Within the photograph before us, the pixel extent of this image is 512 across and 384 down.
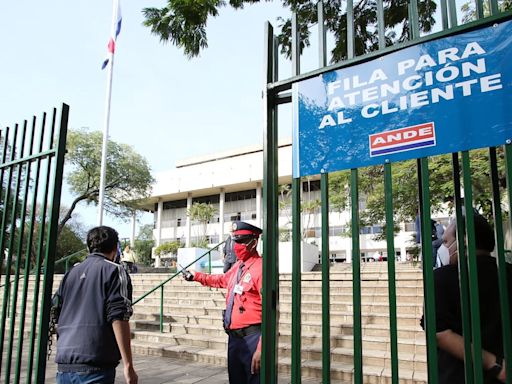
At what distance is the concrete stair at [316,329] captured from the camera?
18.5 ft

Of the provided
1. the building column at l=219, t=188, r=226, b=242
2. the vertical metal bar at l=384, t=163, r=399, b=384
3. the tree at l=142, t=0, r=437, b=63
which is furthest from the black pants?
the building column at l=219, t=188, r=226, b=242

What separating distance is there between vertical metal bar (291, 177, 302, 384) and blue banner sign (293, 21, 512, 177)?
15 cm

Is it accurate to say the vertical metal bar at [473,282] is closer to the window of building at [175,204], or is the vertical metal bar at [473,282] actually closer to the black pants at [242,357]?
the black pants at [242,357]

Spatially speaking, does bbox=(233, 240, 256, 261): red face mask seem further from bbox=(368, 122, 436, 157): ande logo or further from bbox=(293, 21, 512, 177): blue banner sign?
bbox=(368, 122, 436, 157): ande logo

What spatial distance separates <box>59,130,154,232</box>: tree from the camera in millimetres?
28203

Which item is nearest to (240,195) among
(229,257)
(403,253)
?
(403,253)

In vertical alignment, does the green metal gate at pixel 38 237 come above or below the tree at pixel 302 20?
below

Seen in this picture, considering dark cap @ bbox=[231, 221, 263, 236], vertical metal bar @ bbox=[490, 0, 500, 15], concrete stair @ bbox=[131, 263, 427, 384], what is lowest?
concrete stair @ bbox=[131, 263, 427, 384]

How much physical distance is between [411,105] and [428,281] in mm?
758

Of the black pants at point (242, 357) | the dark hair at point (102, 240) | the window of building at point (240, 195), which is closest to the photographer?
the dark hair at point (102, 240)

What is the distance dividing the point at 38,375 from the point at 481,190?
865 centimetres

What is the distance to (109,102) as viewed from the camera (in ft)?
55.2

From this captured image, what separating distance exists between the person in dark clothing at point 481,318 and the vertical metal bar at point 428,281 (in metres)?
0.17

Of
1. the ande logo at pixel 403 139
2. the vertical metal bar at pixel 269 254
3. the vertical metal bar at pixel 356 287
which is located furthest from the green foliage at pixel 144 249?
the ande logo at pixel 403 139
